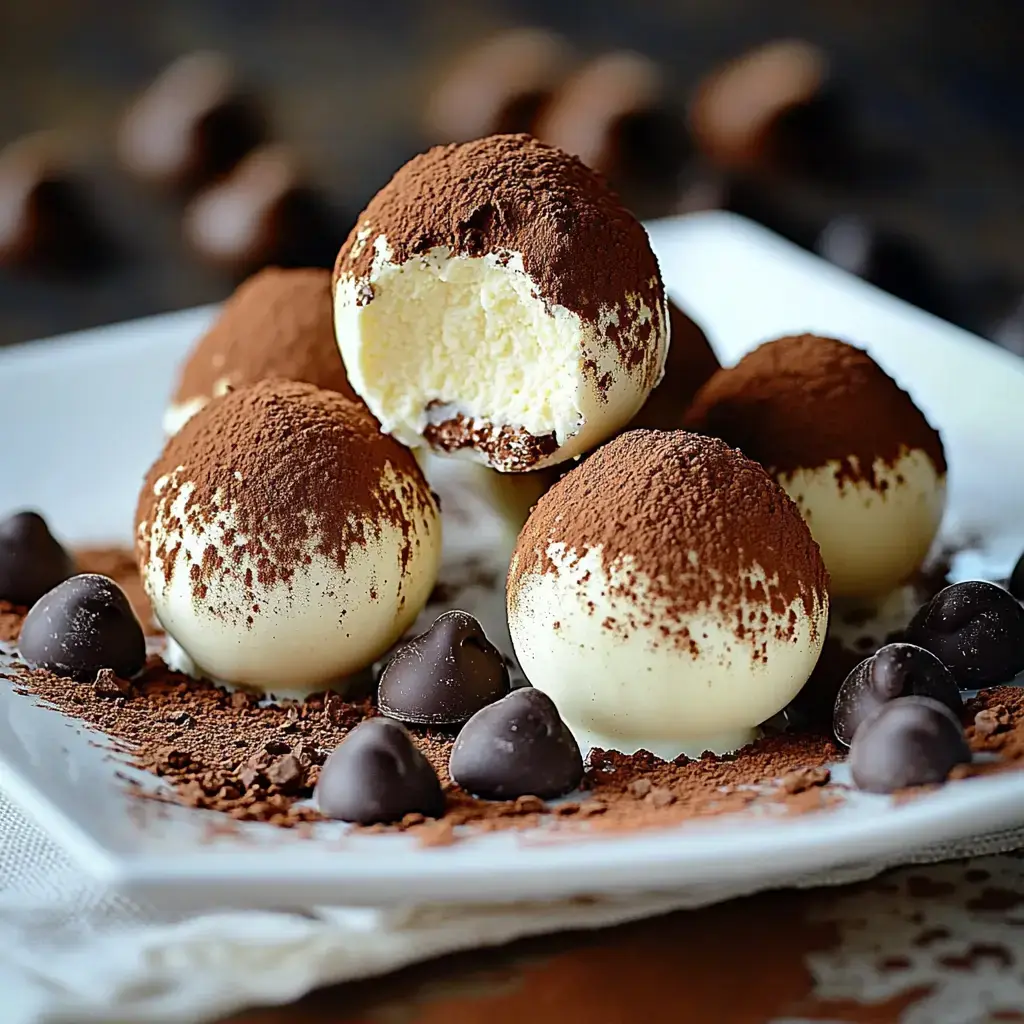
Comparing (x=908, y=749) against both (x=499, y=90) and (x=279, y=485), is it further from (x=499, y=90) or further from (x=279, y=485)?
(x=499, y=90)

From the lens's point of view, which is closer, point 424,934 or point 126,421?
point 424,934

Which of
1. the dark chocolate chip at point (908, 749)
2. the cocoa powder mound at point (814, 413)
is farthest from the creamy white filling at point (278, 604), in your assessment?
the dark chocolate chip at point (908, 749)

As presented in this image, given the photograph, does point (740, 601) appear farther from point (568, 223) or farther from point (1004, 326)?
point (1004, 326)

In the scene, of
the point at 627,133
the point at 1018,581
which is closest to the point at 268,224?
the point at 627,133

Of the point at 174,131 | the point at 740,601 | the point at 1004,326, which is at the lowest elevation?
the point at 1004,326

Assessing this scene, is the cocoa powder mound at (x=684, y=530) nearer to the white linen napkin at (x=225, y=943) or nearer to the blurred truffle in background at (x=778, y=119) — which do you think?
the white linen napkin at (x=225, y=943)

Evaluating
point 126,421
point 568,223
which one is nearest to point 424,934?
point 568,223
